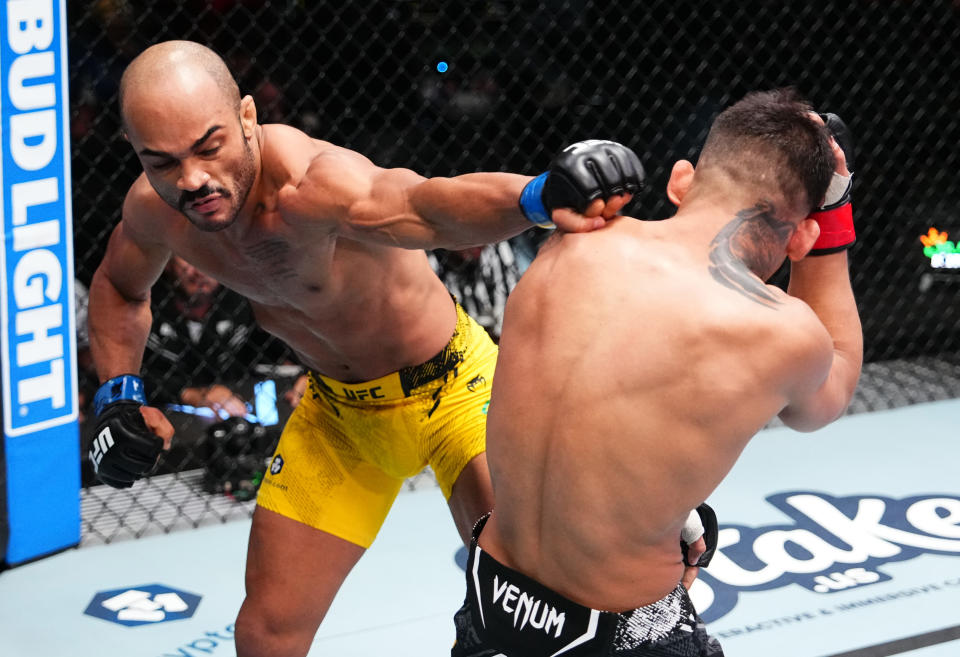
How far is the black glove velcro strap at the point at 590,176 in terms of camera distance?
128cm

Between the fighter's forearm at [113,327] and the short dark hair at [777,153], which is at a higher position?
the short dark hair at [777,153]

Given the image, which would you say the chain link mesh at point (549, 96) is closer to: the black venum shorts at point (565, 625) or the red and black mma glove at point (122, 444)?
the red and black mma glove at point (122, 444)

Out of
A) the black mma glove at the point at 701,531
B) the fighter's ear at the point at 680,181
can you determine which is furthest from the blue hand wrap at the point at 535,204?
the black mma glove at the point at 701,531

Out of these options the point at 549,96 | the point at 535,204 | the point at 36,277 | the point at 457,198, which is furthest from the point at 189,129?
the point at 549,96

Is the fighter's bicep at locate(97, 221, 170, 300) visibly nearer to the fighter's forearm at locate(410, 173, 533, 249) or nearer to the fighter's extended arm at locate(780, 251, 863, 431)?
the fighter's forearm at locate(410, 173, 533, 249)

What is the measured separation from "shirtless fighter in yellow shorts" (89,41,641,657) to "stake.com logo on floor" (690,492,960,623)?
955mm

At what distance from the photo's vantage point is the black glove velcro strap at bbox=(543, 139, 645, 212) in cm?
128

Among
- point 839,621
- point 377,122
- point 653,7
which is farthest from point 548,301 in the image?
point 653,7

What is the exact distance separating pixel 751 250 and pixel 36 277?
2.00m

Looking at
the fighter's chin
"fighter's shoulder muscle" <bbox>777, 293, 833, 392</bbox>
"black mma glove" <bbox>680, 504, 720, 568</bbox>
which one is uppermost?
"fighter's shoulder muscle" <bbox>777, 293, 833, 392</bbox>

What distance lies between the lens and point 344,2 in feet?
12.5

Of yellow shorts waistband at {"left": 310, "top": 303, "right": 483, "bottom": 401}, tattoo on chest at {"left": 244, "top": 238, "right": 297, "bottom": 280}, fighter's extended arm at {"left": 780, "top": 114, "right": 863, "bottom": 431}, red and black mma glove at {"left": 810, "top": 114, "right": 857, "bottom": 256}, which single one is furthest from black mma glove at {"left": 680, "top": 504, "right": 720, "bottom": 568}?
tattoo on chest at {"left": 244, "top": 238, "right": 297, "bottom": 280}

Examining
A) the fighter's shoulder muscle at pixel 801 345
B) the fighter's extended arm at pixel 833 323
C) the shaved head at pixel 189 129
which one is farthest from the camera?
the shaved head at pixel 189 129

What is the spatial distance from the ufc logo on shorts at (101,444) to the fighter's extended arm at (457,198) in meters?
0.53
